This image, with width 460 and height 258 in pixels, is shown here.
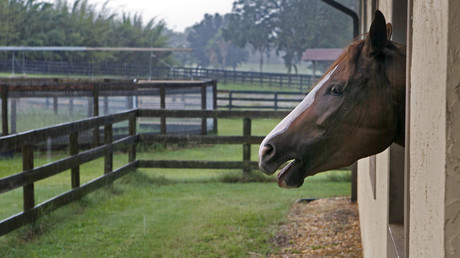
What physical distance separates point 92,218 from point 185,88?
8.53 metres

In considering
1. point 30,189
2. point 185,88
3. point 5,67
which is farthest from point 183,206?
point 5,67

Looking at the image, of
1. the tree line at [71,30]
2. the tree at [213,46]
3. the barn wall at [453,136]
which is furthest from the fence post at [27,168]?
the tree at [213,46]

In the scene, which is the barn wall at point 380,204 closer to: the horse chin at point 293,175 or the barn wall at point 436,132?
the horse chin at point 293,175

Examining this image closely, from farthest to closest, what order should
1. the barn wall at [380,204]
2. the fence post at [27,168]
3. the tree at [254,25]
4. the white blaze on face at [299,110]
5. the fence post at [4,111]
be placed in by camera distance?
1. the tree at [254,25]
2. the fence post at [4,111]
3. the fence post at [27,168]
4. the barn wall at [380,204]
5. the white blaze on face at [299,110]

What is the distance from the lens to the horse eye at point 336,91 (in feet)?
6.41

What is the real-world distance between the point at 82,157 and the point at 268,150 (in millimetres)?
5272

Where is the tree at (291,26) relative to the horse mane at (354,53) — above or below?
above

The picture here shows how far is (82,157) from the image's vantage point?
697 cm

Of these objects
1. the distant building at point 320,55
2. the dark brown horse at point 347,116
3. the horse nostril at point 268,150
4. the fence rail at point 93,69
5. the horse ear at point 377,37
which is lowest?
the horse nostril at point 268,150

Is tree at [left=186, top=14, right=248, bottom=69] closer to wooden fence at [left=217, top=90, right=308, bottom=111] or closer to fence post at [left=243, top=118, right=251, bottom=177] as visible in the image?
wooden fence at [left=217, top=90, right=308, bottom=111]

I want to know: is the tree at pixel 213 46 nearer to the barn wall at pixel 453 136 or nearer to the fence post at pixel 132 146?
the fence post at pixel 132 146

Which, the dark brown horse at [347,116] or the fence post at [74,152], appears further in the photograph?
the fence post at [74,152]

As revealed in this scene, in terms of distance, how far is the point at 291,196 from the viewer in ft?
26.7

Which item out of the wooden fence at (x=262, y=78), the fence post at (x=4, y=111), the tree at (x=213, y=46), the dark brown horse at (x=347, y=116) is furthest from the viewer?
the tree at (x=213, y=46)
